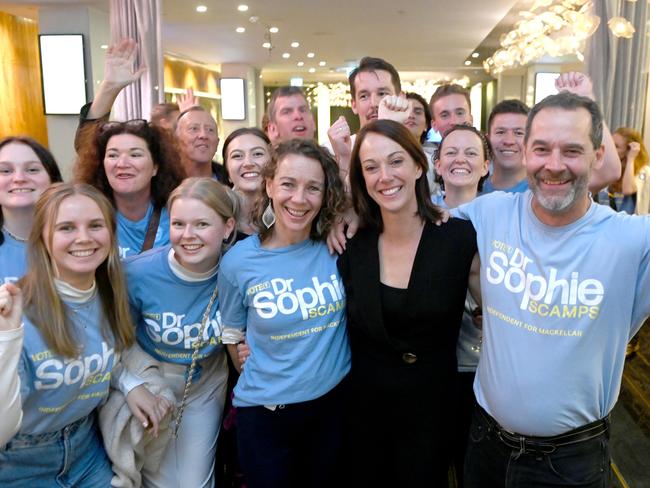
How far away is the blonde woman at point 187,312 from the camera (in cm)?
203

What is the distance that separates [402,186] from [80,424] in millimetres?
1368

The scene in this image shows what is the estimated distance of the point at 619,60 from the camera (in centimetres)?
422

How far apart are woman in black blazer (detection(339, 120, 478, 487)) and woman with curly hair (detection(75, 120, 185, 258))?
103cm

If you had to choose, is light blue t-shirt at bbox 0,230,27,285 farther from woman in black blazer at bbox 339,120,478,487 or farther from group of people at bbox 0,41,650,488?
woman in black blazer at bbox 339,120,478,487

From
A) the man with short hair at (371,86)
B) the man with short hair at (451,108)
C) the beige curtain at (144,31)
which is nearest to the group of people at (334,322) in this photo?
the man with short hair at (371,86)

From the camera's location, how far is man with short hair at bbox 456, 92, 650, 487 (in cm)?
149

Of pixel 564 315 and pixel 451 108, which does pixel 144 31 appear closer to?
pixel 451 108

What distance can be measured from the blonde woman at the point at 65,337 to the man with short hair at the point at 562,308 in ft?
4.07

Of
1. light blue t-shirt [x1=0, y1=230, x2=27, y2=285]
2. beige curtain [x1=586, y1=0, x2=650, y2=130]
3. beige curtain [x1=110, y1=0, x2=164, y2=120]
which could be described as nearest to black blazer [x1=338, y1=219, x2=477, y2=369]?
light blue t-shirt [x1=0, y1=230, x2=27, y2=285]

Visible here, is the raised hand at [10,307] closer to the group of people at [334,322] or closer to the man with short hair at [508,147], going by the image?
the group of people at [334,322]

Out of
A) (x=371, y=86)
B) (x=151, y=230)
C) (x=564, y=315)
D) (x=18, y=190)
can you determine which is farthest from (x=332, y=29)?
(x=564, y=315)

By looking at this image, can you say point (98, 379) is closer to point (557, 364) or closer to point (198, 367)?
point (198, 367)

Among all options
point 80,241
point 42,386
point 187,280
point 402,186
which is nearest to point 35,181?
point 80,241

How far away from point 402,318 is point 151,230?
1.28m
